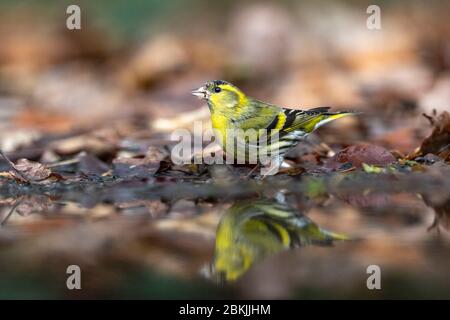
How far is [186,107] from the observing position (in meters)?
7.89

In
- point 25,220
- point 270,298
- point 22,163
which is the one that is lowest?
point 270,298

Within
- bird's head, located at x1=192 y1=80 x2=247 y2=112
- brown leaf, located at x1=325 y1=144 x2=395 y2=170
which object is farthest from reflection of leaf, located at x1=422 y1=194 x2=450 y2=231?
bird's head, located at x1=192 y1=80 x2=247 y2=112

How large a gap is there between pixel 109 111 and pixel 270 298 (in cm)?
608

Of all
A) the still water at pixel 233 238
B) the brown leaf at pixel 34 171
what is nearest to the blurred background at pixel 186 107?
the still water at pixel 233 238

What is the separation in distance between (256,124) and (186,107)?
2812mm

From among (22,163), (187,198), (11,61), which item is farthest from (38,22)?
(187,198)

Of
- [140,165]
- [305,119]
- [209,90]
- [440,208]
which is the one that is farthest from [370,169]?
[209,90]

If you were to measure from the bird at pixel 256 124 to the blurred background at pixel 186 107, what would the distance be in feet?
0.77

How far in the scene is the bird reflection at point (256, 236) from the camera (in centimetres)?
254

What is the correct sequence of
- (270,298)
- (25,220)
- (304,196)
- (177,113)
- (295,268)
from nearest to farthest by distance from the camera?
1. (270,298)
2. (295,268)
3. (25,220)
4. (304,196)
5. (177,113)

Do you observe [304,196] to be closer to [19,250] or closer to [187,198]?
[187,198]

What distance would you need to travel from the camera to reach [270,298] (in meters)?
2.19

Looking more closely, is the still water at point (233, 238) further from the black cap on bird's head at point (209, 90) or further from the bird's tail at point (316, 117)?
the black cap on bird's head at point (209, 90)

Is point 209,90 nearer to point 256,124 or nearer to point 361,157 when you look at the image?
point 256,124
